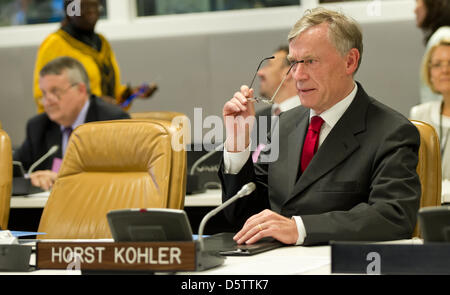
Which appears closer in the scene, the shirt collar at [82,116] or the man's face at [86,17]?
the shirt collar at [82,116]

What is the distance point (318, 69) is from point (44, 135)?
2.42m

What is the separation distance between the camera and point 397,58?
18.9ft

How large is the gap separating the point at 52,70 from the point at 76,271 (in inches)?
110

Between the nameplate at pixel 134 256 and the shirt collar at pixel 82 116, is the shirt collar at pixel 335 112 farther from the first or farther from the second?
the shirt collar at pixel 82 116

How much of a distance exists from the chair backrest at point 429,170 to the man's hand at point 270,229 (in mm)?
578

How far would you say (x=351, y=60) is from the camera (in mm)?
2254

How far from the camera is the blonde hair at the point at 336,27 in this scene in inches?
87.0

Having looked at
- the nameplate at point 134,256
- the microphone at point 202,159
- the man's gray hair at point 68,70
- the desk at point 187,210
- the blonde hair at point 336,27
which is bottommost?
the desk at point 187,210

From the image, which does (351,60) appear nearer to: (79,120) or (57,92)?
(79,120)

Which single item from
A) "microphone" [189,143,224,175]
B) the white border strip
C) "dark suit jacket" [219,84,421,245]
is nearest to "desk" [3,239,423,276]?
"dark suit jacket" [219,84,421,245]

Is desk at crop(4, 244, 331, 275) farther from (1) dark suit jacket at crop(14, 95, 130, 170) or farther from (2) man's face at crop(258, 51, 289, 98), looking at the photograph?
(2) man's face at crop(258, 51, 289, 98)

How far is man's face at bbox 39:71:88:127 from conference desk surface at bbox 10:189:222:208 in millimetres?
561

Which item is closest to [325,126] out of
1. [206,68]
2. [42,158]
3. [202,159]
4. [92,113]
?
[202,159]

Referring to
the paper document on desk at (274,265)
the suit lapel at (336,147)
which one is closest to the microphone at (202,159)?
the suit lapel at (336,147)
